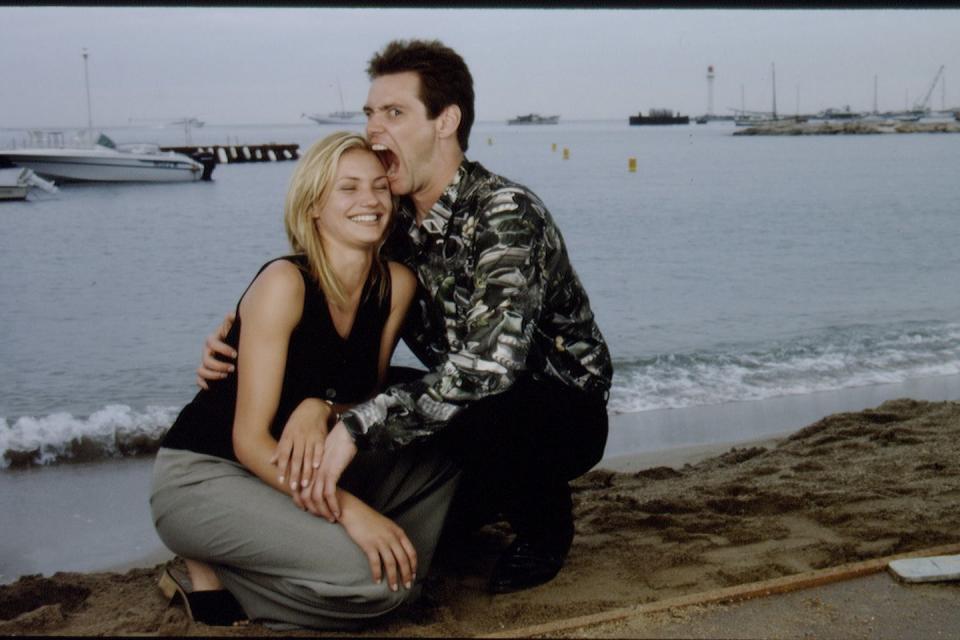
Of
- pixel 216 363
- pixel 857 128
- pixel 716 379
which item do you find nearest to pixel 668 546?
pixel 216 363

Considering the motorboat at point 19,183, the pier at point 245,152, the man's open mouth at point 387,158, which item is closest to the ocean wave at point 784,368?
the man's open mouth at point 387,158

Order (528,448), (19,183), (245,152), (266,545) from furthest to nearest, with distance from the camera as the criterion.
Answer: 1. (245,152)
2. (19,183)
3. (528,448)
4. (266,545)

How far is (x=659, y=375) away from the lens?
8023 mm

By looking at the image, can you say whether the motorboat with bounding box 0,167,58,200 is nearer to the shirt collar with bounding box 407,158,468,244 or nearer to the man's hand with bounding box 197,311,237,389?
the man's hand with bounding box 197,311,237,389

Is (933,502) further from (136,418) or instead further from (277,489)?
(136,418)

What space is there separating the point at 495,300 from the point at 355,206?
46 centimetres

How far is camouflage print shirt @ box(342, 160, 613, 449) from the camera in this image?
100 inches

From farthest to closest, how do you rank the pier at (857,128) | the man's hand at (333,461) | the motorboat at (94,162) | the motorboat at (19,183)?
the pier at (857,128), the motorboat at (94,162), the motorboat at (19,183), the man's hand at (333,461)

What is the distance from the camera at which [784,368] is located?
8.19m

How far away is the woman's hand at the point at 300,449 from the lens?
8.21 feet

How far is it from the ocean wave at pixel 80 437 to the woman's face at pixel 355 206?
13.5 ft

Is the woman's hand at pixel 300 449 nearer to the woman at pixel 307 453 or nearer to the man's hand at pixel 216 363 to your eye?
the woman at pixel 307 453

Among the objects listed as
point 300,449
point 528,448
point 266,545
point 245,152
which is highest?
point 245,152

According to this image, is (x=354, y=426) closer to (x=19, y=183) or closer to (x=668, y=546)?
(x=668, y=546)
